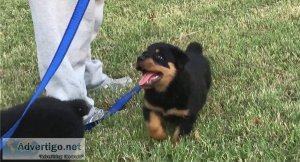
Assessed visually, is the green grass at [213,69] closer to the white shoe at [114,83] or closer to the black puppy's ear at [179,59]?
the white shoe at [114,83]

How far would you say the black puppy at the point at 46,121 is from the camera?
123 inches

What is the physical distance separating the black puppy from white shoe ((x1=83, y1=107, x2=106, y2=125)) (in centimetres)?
92

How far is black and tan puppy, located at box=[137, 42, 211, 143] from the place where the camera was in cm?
375

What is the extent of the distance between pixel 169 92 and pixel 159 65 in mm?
238

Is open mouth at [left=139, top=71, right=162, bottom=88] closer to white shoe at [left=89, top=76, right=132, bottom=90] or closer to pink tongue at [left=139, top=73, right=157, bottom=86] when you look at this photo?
pink tongue at [left=139, top=73, right=157, bottom=86]

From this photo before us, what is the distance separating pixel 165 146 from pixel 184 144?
0.14m

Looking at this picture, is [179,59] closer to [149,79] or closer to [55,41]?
[149,79]

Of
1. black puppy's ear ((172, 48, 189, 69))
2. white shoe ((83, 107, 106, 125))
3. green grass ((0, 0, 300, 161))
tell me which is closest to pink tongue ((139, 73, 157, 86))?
black puppy's ear ((172, 48, 189, 69))

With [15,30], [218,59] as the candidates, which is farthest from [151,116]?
[15,30]

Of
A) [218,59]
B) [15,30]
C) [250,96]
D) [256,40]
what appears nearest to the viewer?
[250,96]

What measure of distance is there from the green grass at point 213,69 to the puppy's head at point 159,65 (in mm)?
447

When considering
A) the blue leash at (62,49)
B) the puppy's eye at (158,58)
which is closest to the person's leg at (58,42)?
the puppy's eye at (158,58)

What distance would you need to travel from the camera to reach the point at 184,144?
3.79 m

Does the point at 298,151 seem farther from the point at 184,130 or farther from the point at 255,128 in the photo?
the point at 184,130
